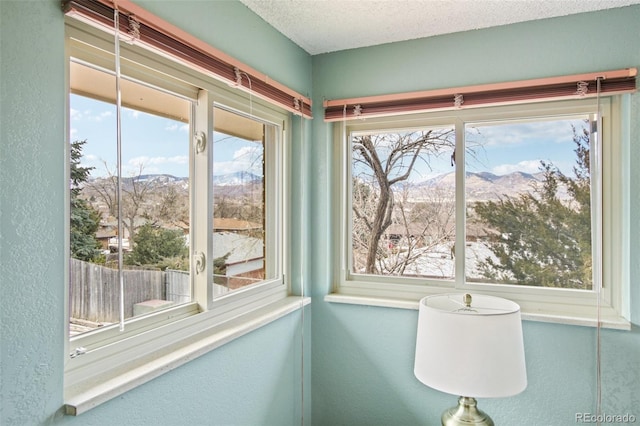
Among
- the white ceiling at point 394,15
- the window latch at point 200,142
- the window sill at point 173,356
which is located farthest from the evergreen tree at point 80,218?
the white ceiling at point 394,15

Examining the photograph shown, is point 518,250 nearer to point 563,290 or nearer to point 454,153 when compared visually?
point 563,290

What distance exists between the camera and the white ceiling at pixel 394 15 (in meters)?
1.83

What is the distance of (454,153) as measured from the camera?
7.27ft

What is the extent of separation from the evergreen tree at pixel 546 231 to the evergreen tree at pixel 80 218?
177cm

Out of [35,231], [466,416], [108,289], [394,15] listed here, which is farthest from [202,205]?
[466,416]

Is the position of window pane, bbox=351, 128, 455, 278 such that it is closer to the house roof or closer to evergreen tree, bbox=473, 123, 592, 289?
evergreen tree, bbox=473, 123, 592, 289

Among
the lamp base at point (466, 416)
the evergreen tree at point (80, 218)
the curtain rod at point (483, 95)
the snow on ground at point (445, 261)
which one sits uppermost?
the curtain rod at point (483, 95)

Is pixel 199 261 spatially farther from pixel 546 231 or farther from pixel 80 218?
pixel 546 231

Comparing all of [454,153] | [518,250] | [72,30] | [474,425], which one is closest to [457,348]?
[474,425]

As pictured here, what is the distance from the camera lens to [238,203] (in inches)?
78.1

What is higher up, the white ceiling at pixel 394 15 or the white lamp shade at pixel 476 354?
the white ceiling at pixel 394 15

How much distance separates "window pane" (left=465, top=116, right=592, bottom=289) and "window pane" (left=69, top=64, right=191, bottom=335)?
1.46 m

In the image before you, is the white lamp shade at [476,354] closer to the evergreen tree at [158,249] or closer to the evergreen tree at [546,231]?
the evergreen tree at [546,231]

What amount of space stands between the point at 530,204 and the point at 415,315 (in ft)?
2.65
